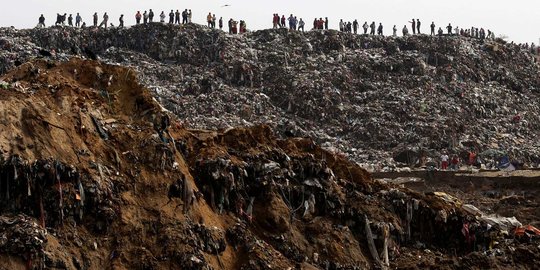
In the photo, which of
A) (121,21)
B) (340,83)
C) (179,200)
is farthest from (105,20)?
(179,200)

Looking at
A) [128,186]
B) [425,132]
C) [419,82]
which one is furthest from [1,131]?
[419,82]

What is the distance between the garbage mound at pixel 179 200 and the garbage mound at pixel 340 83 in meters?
13.3

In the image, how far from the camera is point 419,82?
35.6 m

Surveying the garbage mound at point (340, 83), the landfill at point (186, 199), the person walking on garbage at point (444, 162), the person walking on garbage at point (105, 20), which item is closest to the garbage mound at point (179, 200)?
the landfill at point (186, 199)

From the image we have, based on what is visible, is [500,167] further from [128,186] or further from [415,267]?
[128,186]

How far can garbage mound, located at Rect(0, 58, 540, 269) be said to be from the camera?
9.15 meters

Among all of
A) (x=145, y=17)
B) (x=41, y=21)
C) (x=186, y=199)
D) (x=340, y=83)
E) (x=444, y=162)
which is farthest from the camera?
(x=145, y=17)

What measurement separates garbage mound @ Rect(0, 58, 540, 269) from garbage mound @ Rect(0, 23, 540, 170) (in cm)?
1333

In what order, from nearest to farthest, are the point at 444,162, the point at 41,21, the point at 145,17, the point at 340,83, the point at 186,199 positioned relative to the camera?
the point at 186,199
the point at 444,162
the point at 340,83
the point at 41,21
the point at 145,17

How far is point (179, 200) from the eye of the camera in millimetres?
10398

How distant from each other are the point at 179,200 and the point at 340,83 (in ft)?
82.3

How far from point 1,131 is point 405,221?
816 cm

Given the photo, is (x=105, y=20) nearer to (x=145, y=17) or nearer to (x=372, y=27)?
(x=145, y=17)

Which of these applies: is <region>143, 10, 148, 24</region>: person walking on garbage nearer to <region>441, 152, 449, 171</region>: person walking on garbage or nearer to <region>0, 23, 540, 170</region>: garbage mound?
<region>0, 23, 540, 170</region>: garbage mound
